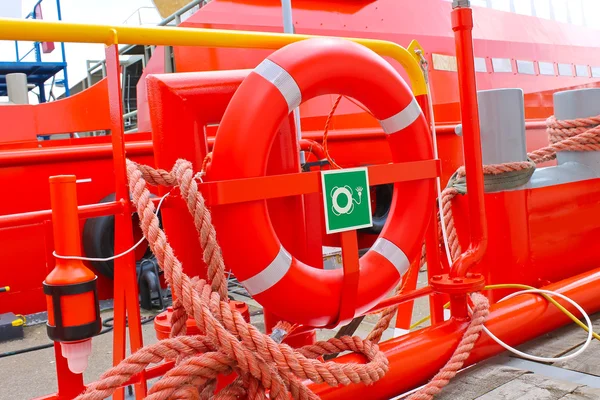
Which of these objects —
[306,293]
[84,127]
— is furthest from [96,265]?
[306,293]

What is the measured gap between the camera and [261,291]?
1.29 m

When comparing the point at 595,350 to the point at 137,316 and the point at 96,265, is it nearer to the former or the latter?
the point at 137,316

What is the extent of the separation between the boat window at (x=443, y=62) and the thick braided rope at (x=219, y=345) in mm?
4734

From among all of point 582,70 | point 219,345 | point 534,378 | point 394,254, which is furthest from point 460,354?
point 582,70

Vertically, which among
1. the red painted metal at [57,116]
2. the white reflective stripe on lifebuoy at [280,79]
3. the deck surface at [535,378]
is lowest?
the deck surface at [535,378]

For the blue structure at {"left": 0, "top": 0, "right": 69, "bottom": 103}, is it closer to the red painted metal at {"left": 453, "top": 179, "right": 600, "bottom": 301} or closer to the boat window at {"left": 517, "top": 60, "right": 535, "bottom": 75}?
the boat window at {"left": 517, "top": 60, "right": 535, "bottom": 75}

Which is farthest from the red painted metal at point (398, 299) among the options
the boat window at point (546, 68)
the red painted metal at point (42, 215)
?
the boat window at point (546, 68)

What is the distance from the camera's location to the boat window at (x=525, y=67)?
6.58m

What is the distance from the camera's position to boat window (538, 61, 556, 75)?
6870 mm

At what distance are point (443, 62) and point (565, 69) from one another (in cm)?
261

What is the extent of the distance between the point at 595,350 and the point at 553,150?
987mm

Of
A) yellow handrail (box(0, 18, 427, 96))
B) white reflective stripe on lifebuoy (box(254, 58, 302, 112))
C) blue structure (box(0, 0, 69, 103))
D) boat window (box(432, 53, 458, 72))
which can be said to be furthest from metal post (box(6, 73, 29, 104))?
white reflective stripe on lifebuoy (box(254, 58, 302, 112))

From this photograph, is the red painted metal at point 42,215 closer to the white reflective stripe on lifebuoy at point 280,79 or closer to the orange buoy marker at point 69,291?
the orange buoy marker at point 69,291

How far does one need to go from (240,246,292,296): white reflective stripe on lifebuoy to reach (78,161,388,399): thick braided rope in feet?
0.39
